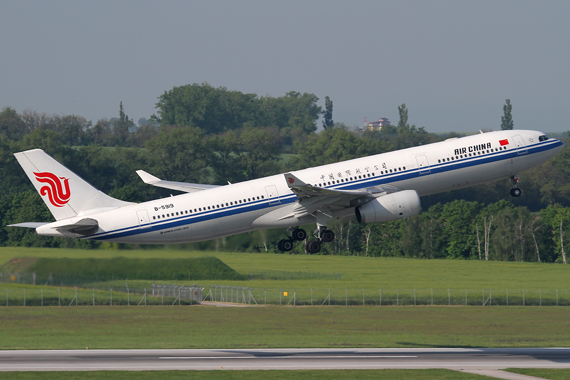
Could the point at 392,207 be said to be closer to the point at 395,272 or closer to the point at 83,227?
the point at 83,227

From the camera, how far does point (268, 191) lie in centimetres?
5831

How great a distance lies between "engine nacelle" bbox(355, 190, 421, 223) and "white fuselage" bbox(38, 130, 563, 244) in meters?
1.81

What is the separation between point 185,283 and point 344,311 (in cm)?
3225

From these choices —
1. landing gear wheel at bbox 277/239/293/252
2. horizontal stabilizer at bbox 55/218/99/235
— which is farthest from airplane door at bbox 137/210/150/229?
landing gear wheel at bbox 277/239/293/252

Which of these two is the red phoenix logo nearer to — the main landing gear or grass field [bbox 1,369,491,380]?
grass field [bbox 1,369,491,380]

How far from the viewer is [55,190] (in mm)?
59344

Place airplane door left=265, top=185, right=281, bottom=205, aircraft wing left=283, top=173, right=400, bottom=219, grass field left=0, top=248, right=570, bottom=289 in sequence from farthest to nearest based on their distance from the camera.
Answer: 1. grass field left=0, top=248, right=570, bottom=289
2. airplane door left=265, top=185, right=281, bottom=205
3. aircraft wing left=283, top=173, right=400, bottom=219

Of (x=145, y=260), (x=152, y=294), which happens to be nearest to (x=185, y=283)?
(x=152, y=294)

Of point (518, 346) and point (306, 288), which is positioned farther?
point (306, 288)

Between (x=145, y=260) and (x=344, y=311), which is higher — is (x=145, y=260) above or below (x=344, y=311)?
above

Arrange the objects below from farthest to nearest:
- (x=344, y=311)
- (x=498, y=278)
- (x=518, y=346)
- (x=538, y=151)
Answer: (x=498, y=278) → (x=344, y=311) → (x=518, y=346) → (x=538, y=151)

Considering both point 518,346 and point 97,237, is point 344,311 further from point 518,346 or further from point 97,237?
point 97,237

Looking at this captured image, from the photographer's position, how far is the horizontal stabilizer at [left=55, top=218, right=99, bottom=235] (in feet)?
183

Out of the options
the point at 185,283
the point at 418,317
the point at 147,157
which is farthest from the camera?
the point at 147,157
